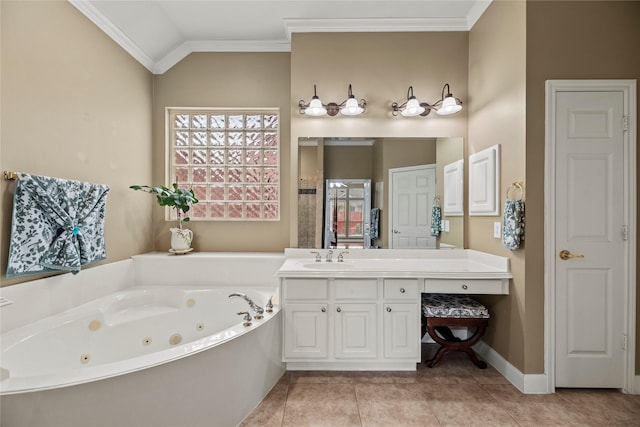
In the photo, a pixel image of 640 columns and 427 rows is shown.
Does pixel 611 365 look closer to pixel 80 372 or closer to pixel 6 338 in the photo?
pixel 80 372

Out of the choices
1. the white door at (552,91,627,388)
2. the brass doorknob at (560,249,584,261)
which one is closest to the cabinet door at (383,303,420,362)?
the white door at (552,91,627,388)

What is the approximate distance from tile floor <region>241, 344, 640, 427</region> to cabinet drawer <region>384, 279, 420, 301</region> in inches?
23.0

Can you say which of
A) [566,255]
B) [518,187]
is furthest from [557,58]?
[566,255]

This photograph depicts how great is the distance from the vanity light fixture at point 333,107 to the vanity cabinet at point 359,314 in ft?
4.79

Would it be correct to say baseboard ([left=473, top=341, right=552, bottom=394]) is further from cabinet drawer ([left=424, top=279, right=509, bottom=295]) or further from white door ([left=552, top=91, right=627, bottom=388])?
cabinet drawer ([left=424, top=279, right=509, bottom=295])

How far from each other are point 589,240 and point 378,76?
6.69 ft

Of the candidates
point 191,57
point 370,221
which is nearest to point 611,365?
point 370,221

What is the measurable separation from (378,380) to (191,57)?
3.38m

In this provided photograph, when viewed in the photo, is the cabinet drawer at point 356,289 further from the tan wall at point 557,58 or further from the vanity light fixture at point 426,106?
the vanity light fixture at point 426,106

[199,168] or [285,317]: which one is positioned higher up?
[199,168]

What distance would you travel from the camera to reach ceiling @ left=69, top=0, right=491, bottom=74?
8.34ft

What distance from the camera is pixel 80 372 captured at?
1.30 meters

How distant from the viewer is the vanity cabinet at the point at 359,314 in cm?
227

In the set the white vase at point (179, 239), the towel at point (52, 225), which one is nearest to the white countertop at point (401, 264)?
the white vase at point (179, 239)
